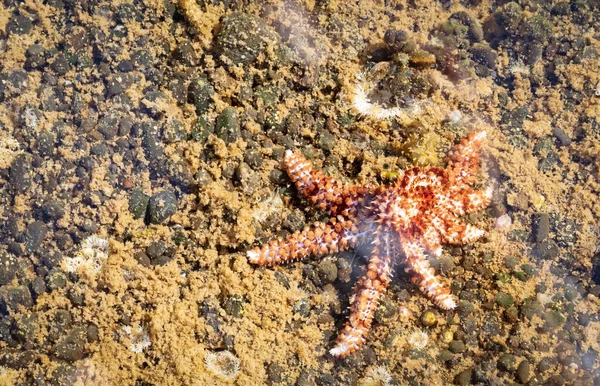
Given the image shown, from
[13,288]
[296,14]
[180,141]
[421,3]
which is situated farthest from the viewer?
[421,3]

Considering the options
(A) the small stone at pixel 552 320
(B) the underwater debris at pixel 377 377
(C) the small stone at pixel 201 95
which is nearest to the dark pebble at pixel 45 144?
(C) the small stone at pixel 201 95

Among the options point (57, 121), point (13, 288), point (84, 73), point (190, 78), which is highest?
point (190, 78)

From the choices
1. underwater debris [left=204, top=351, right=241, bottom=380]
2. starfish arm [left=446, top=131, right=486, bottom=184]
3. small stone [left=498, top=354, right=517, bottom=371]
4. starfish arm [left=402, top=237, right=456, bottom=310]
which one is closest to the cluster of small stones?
small stone [left=498, top=354, right=517, bottom=371]

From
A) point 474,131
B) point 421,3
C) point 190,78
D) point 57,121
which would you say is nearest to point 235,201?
point 190,78

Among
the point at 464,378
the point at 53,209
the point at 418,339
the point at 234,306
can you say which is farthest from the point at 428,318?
the point at 53,209

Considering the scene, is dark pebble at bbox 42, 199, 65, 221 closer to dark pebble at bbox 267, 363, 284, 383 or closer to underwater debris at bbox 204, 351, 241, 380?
underwater debris at bbox 204, 351, 241, 380

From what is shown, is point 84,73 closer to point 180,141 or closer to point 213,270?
point 180,141
